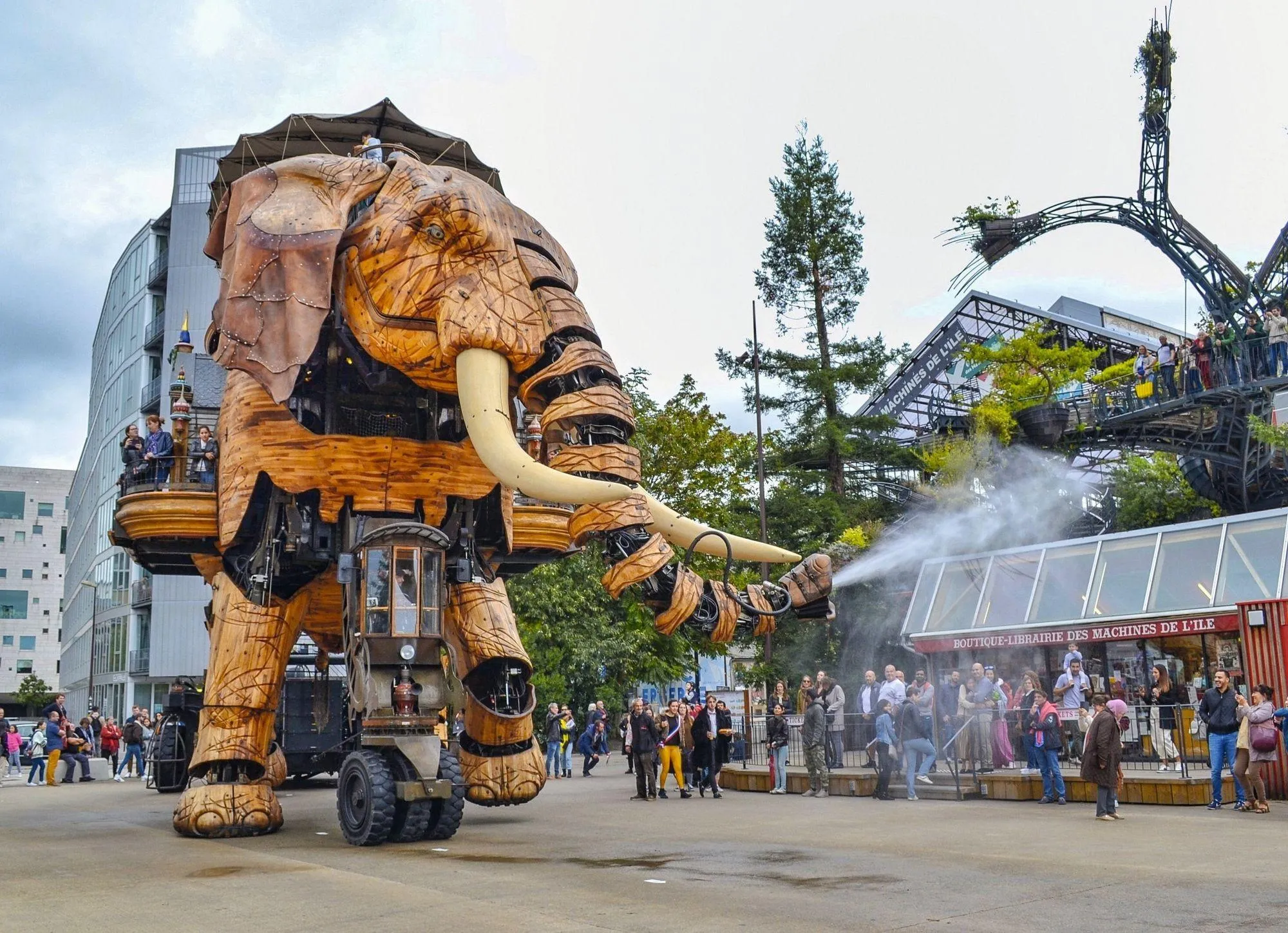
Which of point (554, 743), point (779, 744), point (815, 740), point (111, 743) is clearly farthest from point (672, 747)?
point (111, 743)

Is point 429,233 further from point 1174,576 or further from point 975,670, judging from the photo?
point 1174,576

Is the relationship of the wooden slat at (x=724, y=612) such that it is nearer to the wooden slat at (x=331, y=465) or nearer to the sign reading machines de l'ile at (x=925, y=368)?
the wooden slat at (x=331, y=465)

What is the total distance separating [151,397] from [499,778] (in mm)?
38117

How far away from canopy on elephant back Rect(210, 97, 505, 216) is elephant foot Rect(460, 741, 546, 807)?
6890 mm

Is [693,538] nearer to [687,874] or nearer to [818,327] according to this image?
[687,874]

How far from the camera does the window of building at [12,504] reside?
289ft

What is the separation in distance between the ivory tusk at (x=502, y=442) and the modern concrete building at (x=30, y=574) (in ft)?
279

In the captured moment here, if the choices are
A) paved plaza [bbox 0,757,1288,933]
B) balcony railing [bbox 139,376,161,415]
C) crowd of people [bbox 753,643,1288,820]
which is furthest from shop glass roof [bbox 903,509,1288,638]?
balcony railing [bbox 139,376,161,415]

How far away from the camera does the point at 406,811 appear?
10617mm

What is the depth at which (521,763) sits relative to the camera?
13.1 metres

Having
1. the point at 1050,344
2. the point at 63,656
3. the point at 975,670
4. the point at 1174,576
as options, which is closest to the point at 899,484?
the point at 1050,344

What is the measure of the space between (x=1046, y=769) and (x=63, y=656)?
237 feet

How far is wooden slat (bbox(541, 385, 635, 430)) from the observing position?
9.99 m

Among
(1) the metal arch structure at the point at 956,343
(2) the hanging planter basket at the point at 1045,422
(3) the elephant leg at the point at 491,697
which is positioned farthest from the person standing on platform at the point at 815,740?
(1) the metal arch structure at the point at 956,343
